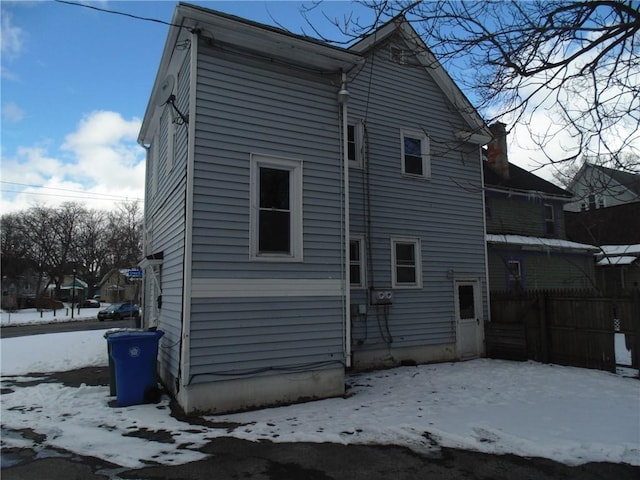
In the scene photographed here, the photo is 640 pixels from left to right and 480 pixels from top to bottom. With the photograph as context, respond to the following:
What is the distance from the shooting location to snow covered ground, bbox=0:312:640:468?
16.4 feet

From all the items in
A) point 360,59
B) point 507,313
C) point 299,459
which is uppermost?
point 360,59

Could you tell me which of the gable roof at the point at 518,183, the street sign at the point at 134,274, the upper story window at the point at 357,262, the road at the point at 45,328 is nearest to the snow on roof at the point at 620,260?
the gable roof at the point at 518,183

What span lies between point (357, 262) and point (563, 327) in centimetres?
493

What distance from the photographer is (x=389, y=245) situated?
10438mm

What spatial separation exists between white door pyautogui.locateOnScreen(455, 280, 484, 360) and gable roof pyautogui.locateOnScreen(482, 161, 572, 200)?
542 cm

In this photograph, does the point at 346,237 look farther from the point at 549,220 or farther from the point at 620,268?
the point at 620,268

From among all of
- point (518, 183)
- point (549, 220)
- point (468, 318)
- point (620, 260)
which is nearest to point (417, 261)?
point (468, 318)

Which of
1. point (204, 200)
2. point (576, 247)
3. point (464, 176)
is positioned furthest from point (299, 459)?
point (576, 247)

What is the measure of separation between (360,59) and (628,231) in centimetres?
2564

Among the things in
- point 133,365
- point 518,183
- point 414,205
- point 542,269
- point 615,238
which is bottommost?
point 133,365

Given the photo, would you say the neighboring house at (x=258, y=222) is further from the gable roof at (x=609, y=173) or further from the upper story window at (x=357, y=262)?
the gable roof at (x=609, y=173)

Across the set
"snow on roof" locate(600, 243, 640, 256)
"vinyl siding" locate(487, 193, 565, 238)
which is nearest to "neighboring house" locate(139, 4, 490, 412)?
"vinyl siding" locate(487, 193, 565, 238)

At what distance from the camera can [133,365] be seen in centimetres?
673

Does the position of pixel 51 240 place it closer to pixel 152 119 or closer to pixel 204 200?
pixel 152 119
